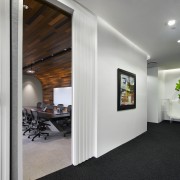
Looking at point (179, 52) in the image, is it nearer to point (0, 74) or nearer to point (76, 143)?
point (76, 143)

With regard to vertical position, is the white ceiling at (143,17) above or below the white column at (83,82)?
above

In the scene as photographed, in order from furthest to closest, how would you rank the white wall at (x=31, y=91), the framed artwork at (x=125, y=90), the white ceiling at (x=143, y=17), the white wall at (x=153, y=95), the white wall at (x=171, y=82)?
the white wall at (x=31, y=91), the white wall at (x=171, y=82), the white wall at (x=153, y=95), the framed artwork at (x=125, y=90), the white ceiling at (x=143, y=17)

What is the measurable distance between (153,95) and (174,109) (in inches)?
60.9

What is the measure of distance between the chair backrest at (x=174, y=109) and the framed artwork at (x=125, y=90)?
15.5 feet

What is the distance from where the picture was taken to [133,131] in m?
4.84

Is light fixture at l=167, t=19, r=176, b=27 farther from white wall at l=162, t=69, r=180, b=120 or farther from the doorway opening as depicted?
white wall at l=162, t=69, r=180, b=120

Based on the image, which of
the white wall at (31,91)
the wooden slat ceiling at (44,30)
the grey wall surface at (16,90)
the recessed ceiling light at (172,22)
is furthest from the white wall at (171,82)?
the grey wall surface at (16,90)

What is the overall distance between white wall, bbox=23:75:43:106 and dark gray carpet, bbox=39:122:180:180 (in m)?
8.20

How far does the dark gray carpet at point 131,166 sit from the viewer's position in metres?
2.58

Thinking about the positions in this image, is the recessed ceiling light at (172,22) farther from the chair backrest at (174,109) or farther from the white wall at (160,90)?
the chair backrest at (174,109)

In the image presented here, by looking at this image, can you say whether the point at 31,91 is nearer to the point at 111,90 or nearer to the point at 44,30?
the point at 44,30

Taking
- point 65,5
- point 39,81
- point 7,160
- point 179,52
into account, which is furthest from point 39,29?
point 39,81

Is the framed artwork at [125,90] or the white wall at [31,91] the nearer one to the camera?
the framed artwork at [125,90]

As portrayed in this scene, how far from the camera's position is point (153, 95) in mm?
8047
